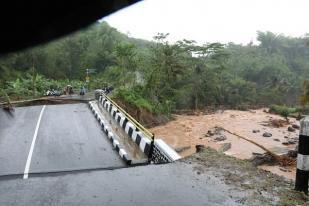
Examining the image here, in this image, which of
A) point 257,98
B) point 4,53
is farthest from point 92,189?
point 257,98

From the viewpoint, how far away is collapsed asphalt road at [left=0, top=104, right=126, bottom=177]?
22.9 ft

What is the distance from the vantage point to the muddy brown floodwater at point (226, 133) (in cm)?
2077

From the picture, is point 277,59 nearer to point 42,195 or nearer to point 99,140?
point 99,140

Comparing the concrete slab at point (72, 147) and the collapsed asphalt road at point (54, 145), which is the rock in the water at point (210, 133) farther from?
the concrete slab at point (72, 147)

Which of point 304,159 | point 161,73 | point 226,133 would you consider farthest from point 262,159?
point 161,73

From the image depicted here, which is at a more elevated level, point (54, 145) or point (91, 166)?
point (91, 166)

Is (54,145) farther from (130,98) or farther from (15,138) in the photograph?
(130,98)

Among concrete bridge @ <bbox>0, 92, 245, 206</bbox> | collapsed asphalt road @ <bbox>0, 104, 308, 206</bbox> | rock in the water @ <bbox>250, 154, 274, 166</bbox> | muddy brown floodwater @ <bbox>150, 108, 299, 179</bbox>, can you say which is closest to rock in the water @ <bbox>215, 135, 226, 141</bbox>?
muddy brown floodwater @ <bbox>150, 108, 299, 179</bbox>

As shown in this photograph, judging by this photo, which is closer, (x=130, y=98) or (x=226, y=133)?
(x=130, y=98)

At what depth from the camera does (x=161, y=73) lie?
35.6 m

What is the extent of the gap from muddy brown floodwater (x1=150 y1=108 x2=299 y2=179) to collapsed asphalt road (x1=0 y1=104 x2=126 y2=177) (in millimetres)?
7806

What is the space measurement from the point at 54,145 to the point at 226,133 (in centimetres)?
1927

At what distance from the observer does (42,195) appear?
4484 mm

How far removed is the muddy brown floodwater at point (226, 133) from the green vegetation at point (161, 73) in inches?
81.9
